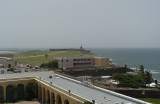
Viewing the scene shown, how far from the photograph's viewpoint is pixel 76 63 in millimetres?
90812

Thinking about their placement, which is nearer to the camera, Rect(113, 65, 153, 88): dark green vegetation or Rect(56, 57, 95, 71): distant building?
Rect(113, 65, 153, 88): dark green vegetation

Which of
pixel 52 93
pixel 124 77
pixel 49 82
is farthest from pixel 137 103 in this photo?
pixel 124 77

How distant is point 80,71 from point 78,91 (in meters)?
46.3

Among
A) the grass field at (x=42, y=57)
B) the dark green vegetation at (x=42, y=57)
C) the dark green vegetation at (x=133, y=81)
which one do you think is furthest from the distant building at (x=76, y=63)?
the dark green vegetation at (x=133, y=81)

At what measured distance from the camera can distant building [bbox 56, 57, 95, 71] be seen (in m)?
88.6

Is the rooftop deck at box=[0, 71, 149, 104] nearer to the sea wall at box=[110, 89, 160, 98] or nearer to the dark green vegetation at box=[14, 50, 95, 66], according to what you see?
the sea wall at box=[110, 89, 160, 98]

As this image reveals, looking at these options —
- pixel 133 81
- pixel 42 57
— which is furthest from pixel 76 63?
pixel 133 81

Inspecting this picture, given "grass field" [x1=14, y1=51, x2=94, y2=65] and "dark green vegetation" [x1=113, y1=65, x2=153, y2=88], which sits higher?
"grass field" [x1=14, y1=51, x2=94, y2=65]

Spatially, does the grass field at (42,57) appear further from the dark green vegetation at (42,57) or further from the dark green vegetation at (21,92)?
the dark green vegetation at (21,92)

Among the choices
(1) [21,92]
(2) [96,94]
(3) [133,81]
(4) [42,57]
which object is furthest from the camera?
(4) [42,57]

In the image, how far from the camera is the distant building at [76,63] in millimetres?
88625

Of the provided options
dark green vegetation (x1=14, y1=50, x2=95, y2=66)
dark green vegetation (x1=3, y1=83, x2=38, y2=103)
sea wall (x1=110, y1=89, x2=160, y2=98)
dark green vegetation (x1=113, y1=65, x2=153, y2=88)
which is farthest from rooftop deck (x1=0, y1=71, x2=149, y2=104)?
dark green vegetation (x1=14, y1=50, x2=95, y2=66)

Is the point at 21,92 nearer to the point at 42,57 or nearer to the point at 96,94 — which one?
the point at 96,94

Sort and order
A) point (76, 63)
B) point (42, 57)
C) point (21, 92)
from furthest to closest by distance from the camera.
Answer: point (42, 57), point (76, 63), point (21, 92)
